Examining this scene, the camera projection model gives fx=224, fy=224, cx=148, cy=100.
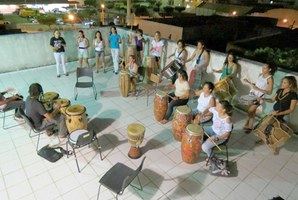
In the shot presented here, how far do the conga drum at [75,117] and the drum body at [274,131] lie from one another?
359 centimetres

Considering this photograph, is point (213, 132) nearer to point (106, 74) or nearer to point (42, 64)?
point (106, 74)

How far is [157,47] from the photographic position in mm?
7309

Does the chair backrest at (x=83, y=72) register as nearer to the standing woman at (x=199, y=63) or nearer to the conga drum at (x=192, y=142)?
the standing woman at (x=199, y=63)

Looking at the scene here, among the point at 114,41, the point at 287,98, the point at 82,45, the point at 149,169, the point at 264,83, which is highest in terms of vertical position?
the point at 114,41

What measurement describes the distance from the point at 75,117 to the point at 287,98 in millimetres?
4117

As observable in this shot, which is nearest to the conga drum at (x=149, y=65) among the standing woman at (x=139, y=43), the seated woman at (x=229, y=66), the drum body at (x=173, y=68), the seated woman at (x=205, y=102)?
the drum body at (x=173, y=68)

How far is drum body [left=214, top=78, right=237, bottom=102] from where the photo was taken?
18.0 feet

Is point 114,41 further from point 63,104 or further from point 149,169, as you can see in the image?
point 149,169

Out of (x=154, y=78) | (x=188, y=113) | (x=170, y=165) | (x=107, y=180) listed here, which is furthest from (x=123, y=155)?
(x=154, y=78)

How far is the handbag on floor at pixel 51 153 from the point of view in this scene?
4.23 m

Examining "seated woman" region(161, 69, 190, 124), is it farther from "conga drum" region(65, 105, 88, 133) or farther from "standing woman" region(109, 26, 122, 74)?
"standing woman" region(109, 26, 122, 74)

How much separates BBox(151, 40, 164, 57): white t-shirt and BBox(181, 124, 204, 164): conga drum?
3.95 meters

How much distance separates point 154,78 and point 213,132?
272 cm

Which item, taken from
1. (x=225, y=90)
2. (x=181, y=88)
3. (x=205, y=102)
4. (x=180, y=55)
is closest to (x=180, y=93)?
(x=181, y=88)
